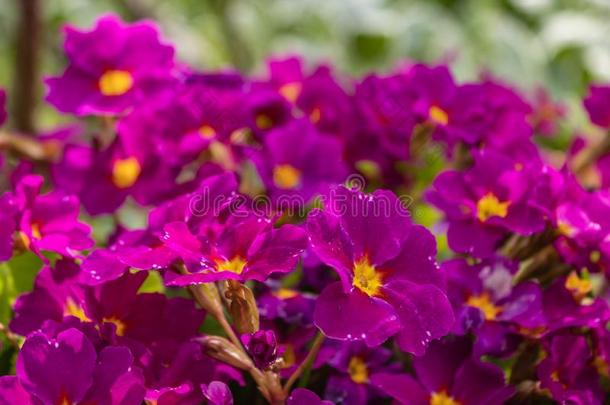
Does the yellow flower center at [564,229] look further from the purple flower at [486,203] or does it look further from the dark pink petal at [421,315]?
the dark pink petal at [421,315]

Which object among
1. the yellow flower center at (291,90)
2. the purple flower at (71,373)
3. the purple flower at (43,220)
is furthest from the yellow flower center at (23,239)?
the yellow flower center at (291,90)

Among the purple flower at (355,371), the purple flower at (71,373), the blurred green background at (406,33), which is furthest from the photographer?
the blurred green background at (406,33)

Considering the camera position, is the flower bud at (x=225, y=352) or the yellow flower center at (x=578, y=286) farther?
the yellow flower center at (x=578, y=286)

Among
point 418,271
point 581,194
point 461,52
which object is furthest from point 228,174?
point 461,52

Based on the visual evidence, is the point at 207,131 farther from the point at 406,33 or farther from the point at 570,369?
the point at 406,33

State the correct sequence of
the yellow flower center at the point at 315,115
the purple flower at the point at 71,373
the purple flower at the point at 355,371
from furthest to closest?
1. the yellow flower center at the point at 315,115
2. the purple flower at the point at 355,371
3. the purple flower at the point at 71,373

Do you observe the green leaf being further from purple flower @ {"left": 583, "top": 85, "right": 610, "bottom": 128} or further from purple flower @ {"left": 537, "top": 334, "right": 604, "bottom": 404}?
purple flower @ {"left": 583, "top": 85, "right": 610, "bottom": 128}
